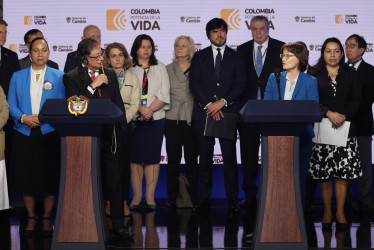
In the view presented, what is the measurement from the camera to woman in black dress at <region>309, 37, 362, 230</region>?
537cm

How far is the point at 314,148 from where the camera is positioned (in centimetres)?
546

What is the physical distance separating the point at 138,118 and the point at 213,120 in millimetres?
747

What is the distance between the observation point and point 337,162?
5.37 metres

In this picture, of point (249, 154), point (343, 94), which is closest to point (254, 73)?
point (249, 154)

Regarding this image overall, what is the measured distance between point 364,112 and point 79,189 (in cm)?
344

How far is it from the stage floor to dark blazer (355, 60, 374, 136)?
2.73 feet

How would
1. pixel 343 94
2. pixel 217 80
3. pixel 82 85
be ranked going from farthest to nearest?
pixel 217 80 → pixel 343 94 → pixel 82 85

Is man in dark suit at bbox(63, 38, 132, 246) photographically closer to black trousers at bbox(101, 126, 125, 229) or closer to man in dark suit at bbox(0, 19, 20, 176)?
black trousers at bbox(101, 126, 125, 229)

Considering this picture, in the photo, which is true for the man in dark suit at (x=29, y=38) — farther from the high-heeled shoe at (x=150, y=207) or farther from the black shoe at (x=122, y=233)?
the black shoe at (x=122, y=233)

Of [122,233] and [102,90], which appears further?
[122,233]

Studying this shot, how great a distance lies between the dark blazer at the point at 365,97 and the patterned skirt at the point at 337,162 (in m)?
1.22

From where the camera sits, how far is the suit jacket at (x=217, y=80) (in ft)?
20.6

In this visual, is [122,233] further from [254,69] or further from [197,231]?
[254,69]

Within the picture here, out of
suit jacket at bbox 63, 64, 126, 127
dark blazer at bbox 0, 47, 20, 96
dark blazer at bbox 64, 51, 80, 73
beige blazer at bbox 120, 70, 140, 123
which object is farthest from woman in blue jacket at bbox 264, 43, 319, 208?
dark blazer at bbox 0, 47, 20, 96
